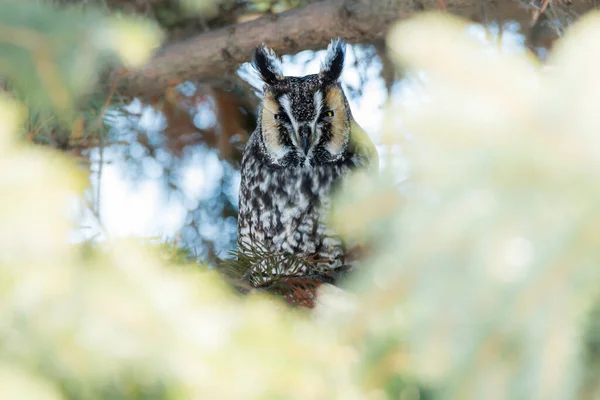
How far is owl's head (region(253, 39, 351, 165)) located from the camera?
2311mm

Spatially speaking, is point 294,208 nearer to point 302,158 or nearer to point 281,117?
point 302,158

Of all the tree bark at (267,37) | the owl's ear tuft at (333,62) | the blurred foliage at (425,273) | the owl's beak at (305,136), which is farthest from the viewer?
the owl's ear tuft at (333,62)

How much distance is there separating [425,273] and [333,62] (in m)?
1.89

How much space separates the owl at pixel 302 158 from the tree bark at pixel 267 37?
0.09 meters

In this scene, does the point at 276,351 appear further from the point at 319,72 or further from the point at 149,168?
the point at 149,168

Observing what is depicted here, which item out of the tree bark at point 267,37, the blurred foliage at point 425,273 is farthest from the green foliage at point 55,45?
the tree bark at point 267,37

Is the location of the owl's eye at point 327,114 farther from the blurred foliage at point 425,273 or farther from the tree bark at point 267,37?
the blurred foliage at point 425,273

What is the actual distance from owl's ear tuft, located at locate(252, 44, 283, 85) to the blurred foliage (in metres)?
1.69

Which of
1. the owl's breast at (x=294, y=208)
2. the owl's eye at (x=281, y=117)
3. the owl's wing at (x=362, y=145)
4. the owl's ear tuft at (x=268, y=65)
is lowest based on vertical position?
the owl's breast at (x=294, y=208)

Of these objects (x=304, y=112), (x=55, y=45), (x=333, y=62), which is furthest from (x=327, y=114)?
(x=55, y=45)

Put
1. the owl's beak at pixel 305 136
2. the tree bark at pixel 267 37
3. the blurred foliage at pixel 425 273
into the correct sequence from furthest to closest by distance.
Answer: the owl's beak at pixel 305 136 → the tree bark at pixel 267 37 → the blurred foliage at pixel 425 273

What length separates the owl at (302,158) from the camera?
91.0 inches

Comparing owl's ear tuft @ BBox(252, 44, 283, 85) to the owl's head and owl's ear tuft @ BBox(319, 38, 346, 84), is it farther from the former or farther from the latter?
owl's ear tuft @ BBox(319, 38, 346, 84)

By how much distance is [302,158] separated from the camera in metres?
2.40
